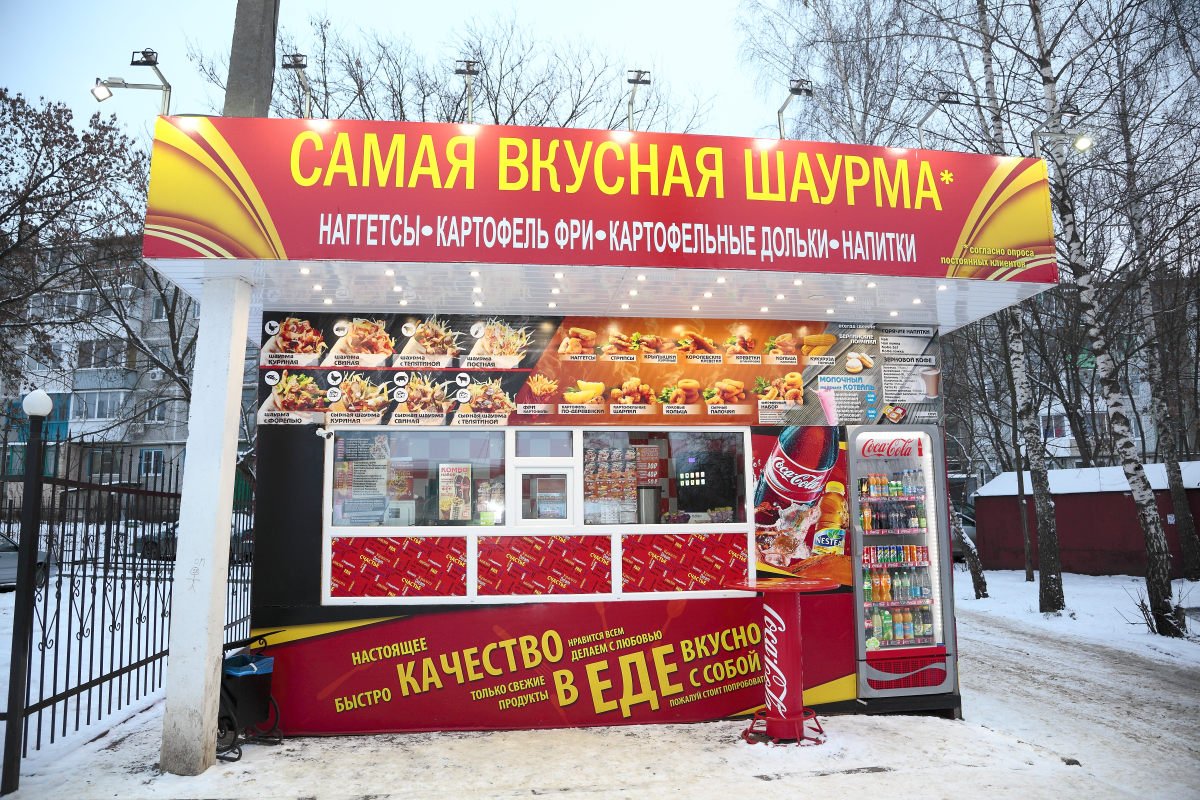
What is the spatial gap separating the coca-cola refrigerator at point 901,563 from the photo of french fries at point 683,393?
5.03 ft

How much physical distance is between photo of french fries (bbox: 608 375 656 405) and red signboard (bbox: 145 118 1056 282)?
147 cm

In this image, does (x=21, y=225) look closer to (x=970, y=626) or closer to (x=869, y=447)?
(x=869, y=447)

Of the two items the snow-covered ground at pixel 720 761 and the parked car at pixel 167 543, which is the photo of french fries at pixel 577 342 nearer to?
the parked car at pixel 167 543

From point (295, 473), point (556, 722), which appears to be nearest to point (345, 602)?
point (295, 473)

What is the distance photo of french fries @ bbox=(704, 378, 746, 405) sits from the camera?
714 cm

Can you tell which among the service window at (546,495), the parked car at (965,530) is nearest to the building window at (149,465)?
the service window at (546,495)

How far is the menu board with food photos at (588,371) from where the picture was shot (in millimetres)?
6793

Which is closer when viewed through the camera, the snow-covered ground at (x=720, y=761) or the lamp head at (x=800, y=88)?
the snow-covered ground at (x=720, y=761)

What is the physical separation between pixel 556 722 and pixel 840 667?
2.66 metres

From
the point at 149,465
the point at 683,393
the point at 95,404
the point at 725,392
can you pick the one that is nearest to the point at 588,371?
the point at 683,393

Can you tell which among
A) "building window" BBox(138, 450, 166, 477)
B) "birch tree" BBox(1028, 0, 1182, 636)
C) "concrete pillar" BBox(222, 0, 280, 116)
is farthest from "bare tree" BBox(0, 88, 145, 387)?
"birch tree" BBox(1028, 0, 1182, 636)

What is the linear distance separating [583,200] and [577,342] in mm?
1515

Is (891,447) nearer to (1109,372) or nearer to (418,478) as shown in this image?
(418,478)

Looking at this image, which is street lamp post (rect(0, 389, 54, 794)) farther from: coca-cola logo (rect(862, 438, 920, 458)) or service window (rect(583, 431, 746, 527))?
coca-cola logo (rect(862, 438, 920, 458))
